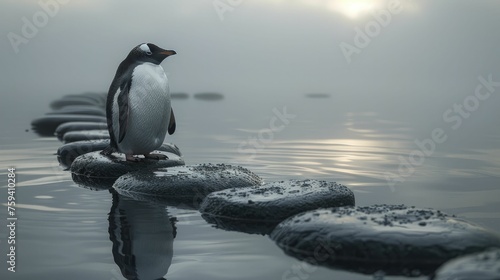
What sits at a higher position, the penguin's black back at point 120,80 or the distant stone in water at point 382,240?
the penguin's black back at point 120,80

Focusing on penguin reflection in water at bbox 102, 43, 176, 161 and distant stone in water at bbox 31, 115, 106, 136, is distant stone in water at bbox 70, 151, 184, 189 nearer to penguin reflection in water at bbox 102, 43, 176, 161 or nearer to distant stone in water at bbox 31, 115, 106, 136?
penguin reflection in water at bbox 102, 43, 176, 161

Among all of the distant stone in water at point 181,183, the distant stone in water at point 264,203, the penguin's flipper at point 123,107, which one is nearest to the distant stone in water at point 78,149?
the penguin's flipper at point 123,107

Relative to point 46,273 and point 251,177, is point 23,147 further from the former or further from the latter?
point 46,273

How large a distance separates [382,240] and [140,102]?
13.5ft

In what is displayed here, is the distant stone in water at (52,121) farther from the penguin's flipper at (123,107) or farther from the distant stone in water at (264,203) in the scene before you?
the distant stone in water at (264,203)

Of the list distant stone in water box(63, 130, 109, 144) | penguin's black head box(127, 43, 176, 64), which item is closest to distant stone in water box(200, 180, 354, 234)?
penguin's black head box(127, 43, 176, 64)

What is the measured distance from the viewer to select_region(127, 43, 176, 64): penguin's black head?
26.9 feet

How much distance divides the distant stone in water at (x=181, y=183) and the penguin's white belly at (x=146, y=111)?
0.75 m

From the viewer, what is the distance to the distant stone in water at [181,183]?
277 inches

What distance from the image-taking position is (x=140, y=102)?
806 cm

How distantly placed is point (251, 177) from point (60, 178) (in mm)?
2481

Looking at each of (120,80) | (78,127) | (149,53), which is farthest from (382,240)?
(78,127)

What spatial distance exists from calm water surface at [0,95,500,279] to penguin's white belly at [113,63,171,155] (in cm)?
87

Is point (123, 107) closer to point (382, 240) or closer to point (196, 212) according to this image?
point (196, 212)
